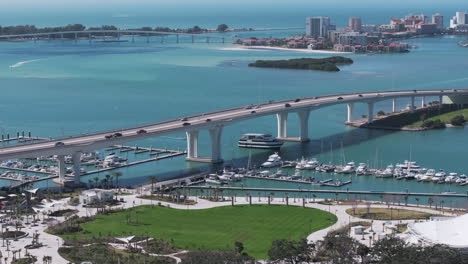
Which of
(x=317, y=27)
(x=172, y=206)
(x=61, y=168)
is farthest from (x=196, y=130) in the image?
(x=317, y=27)

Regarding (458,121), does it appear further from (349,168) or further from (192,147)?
(192,147)

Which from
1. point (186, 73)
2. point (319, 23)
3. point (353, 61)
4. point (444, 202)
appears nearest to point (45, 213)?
point (444, 202)

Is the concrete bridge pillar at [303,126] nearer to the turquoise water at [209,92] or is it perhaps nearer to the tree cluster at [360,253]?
the turquoise water at [209,92]

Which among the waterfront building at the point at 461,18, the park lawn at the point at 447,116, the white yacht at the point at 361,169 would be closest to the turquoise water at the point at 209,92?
the white yacht at the point at 361,169

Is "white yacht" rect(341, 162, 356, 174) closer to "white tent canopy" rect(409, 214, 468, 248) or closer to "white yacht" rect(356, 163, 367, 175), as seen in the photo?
"white yacht" rect(356, 163, 367, 175)

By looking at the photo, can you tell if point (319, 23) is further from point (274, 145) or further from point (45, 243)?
point (45, 243)

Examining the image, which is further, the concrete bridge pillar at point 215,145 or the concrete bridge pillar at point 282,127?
the concrete bridge pillar at point 282,127

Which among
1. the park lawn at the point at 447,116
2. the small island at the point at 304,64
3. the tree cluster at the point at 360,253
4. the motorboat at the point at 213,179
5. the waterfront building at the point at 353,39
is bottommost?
the motorboat at the point at 213,179
